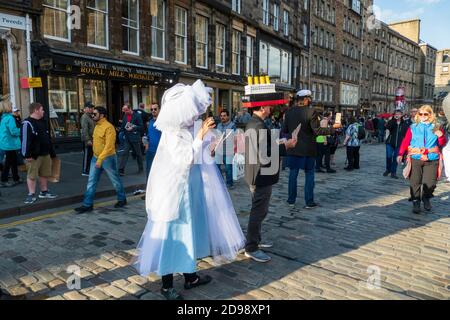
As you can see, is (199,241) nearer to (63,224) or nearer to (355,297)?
(355,297)

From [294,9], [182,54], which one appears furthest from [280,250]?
[294,9]

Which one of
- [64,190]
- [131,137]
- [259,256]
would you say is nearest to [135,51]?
[131,137]

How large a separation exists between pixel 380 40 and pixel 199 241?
59364 millimetres

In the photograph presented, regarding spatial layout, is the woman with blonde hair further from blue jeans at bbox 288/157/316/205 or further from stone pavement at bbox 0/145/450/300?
blue jeans at bbox 288/157/316/205

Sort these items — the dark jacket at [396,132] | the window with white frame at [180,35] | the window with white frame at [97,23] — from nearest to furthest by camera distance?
the dark jacket at [396,132] < the window with white frame at [97,23] < the window with white frame at [180,35]

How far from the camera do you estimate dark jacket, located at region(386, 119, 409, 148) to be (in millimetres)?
9508

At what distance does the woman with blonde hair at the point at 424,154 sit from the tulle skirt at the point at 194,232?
413 centimetres

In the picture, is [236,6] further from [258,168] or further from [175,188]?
[175,188]

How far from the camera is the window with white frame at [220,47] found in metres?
20.5

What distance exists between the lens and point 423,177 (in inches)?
239

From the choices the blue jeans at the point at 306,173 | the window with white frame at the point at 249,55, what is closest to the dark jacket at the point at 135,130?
the blue jeans at the point at 306,173

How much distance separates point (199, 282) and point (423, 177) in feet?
15.5

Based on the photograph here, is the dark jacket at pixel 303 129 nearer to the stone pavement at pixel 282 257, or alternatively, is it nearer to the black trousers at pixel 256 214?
the stone pavement at pixel 282 257

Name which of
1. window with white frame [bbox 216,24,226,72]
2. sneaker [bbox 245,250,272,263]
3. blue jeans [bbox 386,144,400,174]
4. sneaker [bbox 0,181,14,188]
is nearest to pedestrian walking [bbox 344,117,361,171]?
blue jeans [bbox 386,144,400,174]
